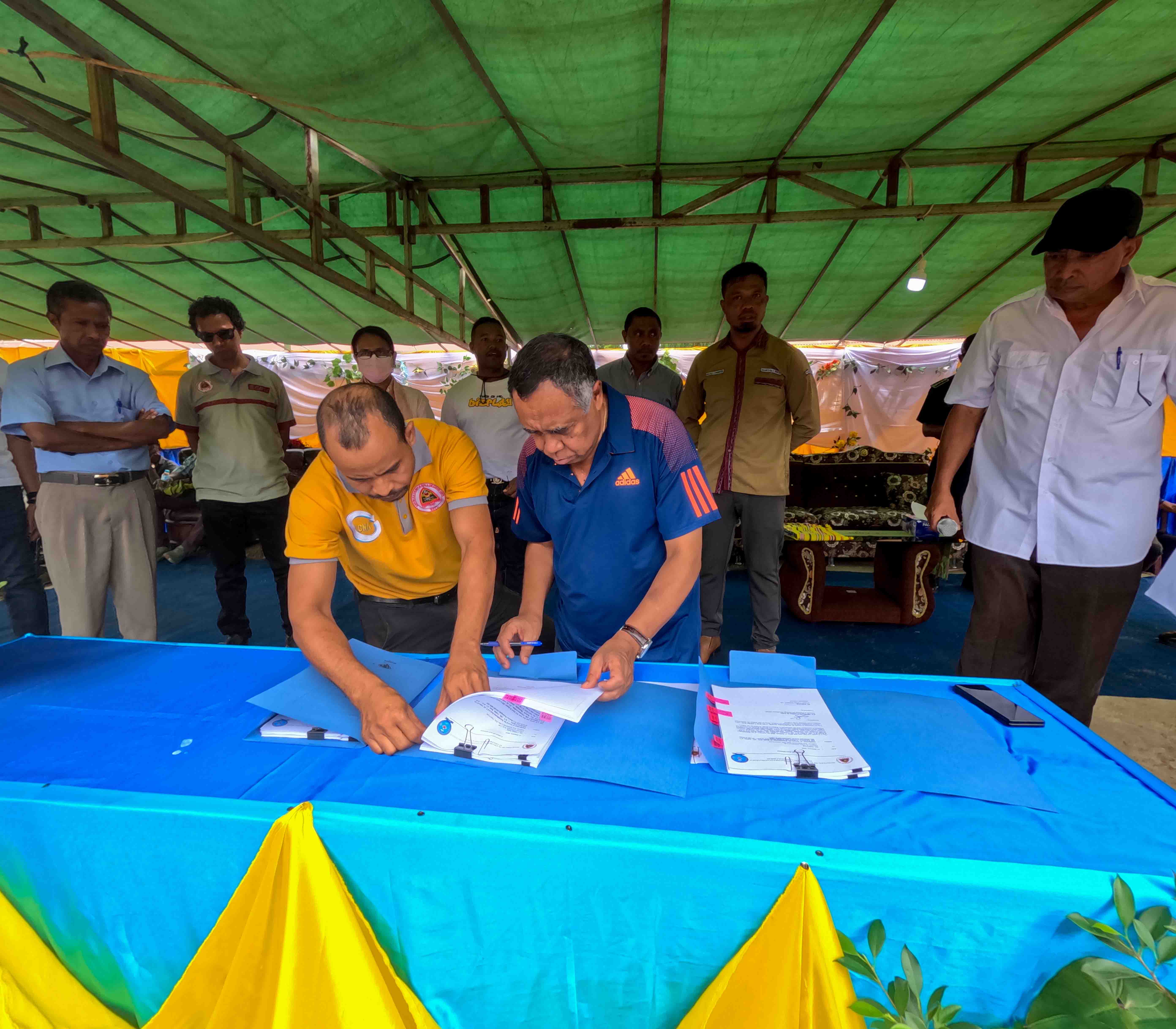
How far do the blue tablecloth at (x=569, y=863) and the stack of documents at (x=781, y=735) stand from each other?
0.03m

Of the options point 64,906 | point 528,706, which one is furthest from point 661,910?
point 64,906

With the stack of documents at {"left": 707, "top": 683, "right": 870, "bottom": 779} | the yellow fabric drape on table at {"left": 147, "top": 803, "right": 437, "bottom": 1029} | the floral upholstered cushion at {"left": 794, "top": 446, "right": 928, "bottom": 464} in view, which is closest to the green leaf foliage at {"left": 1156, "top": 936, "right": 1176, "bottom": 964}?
the stack of documents at {"left": 707, "top": 683, "right": 870, "bottom": 779}

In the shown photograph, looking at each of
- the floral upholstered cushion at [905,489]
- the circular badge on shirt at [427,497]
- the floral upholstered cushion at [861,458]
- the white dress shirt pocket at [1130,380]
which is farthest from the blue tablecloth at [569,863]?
the floral upholstered cushion at [861,458]

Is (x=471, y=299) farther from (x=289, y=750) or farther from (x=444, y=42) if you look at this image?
(x=289, y=750)

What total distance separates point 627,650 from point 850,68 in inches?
148

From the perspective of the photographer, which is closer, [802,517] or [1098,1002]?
[1098,1002]

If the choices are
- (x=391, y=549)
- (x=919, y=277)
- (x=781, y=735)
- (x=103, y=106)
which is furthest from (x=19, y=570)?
(x=919, y=277)

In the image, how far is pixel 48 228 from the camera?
17.6 ft

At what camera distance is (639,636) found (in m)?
1.26

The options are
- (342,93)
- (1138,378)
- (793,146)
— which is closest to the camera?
(1138,378)

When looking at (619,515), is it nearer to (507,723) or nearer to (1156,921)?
(507,723)

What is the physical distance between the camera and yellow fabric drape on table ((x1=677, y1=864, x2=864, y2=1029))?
27.4 inches

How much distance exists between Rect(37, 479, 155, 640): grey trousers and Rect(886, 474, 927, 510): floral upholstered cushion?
5.60 m

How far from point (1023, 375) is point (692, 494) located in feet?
3.55
